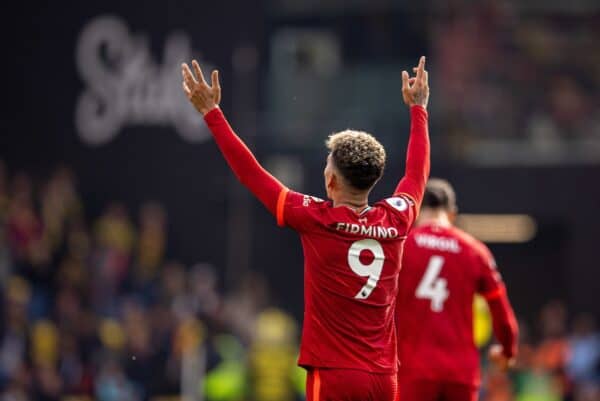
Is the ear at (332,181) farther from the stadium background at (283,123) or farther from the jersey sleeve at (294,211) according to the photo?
the stadium background at (283,123)

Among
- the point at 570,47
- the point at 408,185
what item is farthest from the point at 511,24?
the point at 408,185

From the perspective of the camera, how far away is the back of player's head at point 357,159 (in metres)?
5.85

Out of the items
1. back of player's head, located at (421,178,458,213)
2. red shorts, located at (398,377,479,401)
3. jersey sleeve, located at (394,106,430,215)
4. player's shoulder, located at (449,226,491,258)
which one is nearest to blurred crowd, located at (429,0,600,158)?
back of player's head, located at (421,178,458,213)

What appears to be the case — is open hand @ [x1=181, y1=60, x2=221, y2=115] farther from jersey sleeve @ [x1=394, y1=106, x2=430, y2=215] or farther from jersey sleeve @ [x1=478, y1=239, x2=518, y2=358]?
jersey sleeve @ [x1=478, y1=239, x2=518, y2=358]

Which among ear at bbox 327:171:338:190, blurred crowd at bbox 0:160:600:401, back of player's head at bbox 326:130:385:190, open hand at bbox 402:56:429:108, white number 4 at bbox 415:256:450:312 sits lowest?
blurred crowd at bbox 0:160:600:401

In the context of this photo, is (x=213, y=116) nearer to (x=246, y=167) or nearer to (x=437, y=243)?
(x=246, y=167)

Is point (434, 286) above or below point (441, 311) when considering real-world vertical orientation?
above

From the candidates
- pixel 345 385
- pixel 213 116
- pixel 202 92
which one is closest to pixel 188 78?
pixel 202 92

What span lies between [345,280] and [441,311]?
2.29 meters

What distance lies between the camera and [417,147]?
6.31 meters

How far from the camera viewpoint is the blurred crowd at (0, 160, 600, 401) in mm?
15562

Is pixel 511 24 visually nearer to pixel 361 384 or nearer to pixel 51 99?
pixel 51 99

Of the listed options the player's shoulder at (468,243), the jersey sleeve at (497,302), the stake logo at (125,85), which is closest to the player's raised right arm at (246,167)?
the player's shoulder at (468,243)

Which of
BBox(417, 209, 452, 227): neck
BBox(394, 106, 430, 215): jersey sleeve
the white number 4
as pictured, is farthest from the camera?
BBox(417, 209, 452, 227): neck
